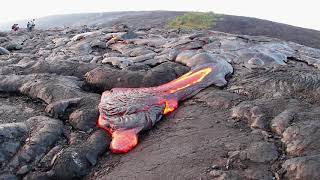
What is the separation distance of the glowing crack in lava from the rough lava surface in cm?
14

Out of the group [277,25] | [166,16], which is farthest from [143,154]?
[166,16]

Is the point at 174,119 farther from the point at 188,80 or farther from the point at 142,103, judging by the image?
the point at 188,80

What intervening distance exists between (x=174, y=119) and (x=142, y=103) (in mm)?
660

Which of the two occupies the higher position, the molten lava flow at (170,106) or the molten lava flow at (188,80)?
the molten lava flow at (188,80)

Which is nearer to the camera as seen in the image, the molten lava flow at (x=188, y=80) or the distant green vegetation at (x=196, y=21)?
the molten lava flow at (x=188, y=80)

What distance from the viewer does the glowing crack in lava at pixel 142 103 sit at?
700cm

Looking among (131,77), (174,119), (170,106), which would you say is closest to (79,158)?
(174,119)

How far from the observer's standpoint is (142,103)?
7.54 m

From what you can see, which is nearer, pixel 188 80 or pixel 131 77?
pixel 188 80

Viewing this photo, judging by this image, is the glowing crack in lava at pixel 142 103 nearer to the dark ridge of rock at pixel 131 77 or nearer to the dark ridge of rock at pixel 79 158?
the dark ridge of rock at pixel 79 158

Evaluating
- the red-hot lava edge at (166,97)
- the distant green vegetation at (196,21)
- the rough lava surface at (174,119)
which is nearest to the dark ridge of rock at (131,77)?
the rough lava surface at (174,119)

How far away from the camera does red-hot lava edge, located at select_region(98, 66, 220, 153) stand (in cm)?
679

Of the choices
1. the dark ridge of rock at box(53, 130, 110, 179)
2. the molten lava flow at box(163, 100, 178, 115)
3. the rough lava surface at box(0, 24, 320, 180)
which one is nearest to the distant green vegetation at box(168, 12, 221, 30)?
the rough lava surface at box(0, 24, 320, 180)

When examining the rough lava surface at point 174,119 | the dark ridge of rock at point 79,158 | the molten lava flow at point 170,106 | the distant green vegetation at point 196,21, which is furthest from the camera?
the distant green vegetation at point 196,21
